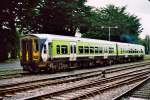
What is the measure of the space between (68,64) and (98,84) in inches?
442

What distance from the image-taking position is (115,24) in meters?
79.8

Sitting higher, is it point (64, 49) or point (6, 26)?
point (6, 26)

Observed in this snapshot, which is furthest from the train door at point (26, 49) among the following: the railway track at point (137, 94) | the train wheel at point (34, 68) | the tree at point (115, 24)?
the tree at point (115, 24)

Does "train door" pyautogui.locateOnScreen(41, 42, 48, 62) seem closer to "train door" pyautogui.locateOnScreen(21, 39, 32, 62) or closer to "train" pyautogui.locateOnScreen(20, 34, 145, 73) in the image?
"train" pyautogui.locateOnScreen(20, 34, 145, 73)

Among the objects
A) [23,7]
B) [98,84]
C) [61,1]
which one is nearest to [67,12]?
[61,1]

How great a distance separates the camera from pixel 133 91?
1493 cm

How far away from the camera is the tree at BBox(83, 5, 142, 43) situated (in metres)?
74.7

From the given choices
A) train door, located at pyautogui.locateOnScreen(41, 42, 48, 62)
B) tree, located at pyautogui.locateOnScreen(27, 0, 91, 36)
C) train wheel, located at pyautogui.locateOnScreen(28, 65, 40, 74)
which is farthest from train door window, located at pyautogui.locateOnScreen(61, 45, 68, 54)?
tree, located at pyautogui.locateOnScreen(27, 0, 91, 36)

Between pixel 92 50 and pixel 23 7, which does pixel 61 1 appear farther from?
pixel 92 50

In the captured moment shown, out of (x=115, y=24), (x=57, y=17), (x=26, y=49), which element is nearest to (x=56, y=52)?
(x=26, y=49)

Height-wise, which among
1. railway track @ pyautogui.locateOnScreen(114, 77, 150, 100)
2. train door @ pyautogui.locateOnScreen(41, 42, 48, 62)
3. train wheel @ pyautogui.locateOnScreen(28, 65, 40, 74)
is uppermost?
train door @ pyautogui.locateOnScreen(41, 42, 48, 62)

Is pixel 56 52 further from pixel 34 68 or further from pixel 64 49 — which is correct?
pixel 34 68

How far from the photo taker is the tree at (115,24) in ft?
245

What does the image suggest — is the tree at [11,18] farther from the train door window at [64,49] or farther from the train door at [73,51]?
the train door window at [64,49]
